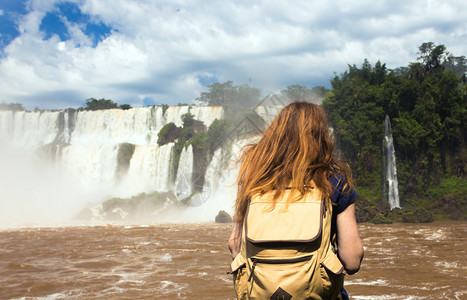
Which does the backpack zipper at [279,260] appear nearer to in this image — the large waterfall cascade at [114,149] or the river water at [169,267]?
the river water at [169,267]

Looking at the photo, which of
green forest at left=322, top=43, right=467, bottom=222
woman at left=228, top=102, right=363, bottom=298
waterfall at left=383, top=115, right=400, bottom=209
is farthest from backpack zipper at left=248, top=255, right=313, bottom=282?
waterfall at left=383, top=115, right=400, bottom=209

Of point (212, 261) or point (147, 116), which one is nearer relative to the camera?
point (212, 261)

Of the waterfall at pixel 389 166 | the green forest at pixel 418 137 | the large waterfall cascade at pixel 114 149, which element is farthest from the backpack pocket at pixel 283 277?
the waterfall at pixel 389 166

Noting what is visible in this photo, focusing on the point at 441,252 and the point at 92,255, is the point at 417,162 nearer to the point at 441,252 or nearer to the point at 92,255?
the point at 441,252

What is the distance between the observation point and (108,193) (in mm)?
27719

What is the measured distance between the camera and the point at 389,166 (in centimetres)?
2183

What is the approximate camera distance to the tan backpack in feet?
4.49

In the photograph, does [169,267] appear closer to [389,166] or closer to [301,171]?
[301,171]

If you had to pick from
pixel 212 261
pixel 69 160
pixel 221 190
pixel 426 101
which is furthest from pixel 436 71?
pixel 69 160

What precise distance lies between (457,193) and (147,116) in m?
21.5

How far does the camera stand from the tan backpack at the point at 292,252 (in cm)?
137

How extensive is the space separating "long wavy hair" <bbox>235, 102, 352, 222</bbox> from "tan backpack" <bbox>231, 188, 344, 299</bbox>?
4.4 inches

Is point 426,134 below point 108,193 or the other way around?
the other way around

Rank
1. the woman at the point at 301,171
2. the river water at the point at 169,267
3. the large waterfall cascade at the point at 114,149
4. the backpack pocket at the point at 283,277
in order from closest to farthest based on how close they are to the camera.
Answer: the backpack pocket at the point at 283,277 < the woman at the point at 301,171 < the river water at the point at 169,267 < the large waterfall cascade at the point at 114,149
